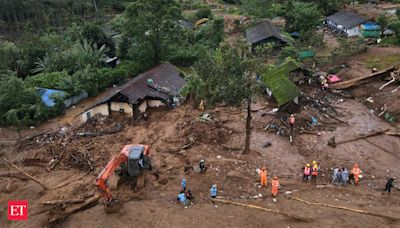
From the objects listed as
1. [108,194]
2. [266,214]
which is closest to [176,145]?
[108,194]

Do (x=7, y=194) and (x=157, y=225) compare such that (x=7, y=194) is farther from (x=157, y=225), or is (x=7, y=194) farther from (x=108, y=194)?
(x=157, y=225)

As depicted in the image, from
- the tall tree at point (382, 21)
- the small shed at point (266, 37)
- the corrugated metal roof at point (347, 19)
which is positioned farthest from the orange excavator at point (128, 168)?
the corrugated metal roof at point (347, 19)

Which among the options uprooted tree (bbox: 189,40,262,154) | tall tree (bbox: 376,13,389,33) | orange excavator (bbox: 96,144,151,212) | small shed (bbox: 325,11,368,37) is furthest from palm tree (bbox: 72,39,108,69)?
tall tree (bbox: 376,13,389,33)

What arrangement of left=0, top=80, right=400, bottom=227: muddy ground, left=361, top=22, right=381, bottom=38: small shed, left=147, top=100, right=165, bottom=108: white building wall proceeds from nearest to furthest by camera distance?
left=0, top=80, right=400, bottom=227: muddy ground
left=147, top=100, right=165, bottom=108: white building wall
left=361, top=22, right=381, bottom=38: small shed

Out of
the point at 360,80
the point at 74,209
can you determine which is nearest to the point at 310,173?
the point at 74,209

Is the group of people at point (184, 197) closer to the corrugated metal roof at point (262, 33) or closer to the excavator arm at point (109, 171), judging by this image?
the excavator arm at point (109, 171)

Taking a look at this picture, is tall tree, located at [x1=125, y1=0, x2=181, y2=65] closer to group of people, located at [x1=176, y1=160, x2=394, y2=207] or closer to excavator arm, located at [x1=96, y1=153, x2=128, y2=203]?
excavator arm, located at [x1=96, y1=153, x2=128, y2=203]
